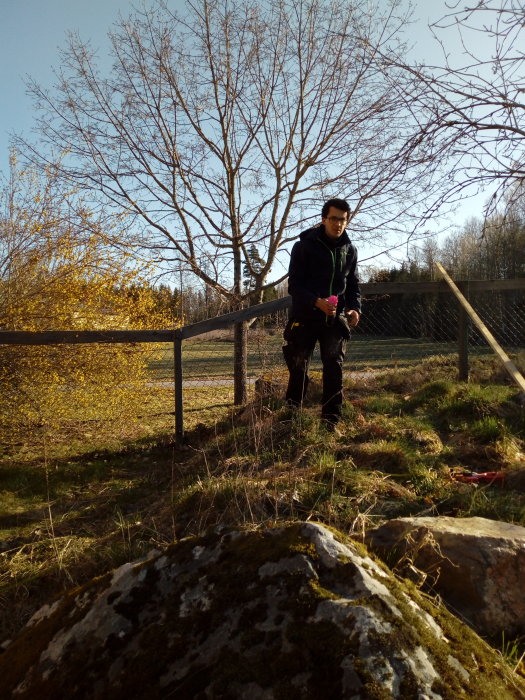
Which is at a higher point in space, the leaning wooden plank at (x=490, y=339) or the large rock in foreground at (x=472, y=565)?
the leaning wooden plank at (x=490, y=339)

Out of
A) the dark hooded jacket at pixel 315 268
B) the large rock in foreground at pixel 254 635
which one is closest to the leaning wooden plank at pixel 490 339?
the dark hooded jacket at pixel 315 268

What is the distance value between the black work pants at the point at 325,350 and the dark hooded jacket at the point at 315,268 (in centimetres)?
13

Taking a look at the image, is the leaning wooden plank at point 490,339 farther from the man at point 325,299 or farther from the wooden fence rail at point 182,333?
the man at point 325,299

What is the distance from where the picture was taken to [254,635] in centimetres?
149

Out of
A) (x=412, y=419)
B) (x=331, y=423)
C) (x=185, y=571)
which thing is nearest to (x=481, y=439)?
(x=412, y=419)

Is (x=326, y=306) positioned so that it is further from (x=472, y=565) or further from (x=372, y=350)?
(x=372, y=350)

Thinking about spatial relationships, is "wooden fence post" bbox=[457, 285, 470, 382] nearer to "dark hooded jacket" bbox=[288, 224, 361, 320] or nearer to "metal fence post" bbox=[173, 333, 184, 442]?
"dark hooded jacket" bbox=[288, 224, 361, 320]

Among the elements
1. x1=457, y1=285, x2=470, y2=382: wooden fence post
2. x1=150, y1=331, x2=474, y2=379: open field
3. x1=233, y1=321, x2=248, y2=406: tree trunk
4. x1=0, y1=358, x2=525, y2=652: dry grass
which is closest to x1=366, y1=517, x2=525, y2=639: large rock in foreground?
x1=0, y1=358, x2=525, y2=652: dry grass

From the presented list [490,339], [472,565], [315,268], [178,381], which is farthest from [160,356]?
[472,565]

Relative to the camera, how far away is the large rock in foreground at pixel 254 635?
4.43ft

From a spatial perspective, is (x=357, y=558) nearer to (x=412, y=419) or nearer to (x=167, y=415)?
(x=412, y=419)

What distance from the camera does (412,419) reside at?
16.5 ft

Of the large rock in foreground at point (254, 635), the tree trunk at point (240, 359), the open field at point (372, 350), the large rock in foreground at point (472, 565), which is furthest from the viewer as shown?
the tree trunk at point (240, 359)

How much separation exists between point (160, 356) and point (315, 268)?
405 centimetres
